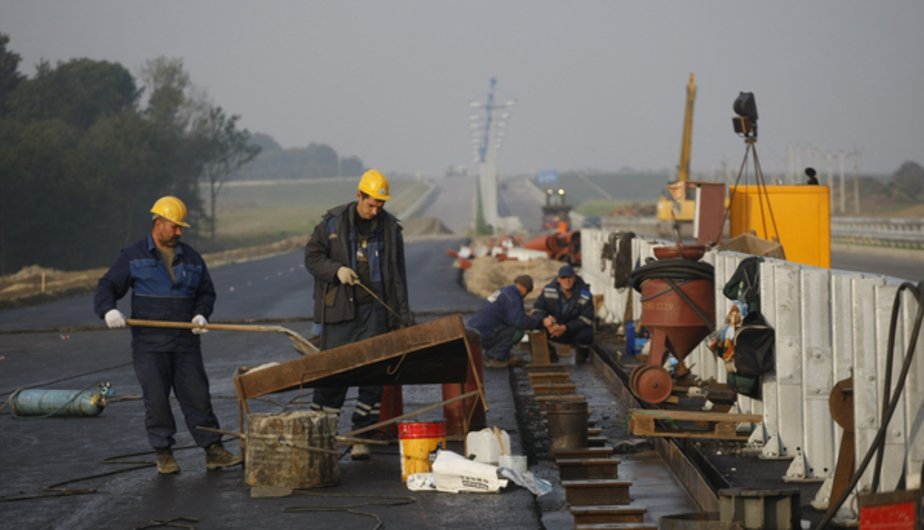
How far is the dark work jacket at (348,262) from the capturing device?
27.7 feet

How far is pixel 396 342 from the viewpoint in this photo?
759cm

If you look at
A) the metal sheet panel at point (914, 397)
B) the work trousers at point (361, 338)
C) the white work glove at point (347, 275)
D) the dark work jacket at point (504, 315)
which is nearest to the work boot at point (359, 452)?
the work trousers at point (361, 338)

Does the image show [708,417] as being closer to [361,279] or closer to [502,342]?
[361,279]

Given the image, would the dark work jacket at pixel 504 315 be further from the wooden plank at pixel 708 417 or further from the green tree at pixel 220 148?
the green tree at pixel 220 148

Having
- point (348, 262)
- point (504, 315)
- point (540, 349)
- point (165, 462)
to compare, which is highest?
point (348, 262)

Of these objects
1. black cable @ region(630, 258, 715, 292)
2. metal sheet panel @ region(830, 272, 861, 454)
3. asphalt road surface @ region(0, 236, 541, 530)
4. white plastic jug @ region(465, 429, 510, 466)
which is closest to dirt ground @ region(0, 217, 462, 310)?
asphalt road surface @ region(0, 236, 541, 530)

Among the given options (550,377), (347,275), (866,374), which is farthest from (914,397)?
(550,377)

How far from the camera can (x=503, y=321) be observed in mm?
13781

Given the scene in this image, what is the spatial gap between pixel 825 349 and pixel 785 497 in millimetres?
2045

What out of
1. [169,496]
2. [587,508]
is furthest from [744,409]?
[169,496]

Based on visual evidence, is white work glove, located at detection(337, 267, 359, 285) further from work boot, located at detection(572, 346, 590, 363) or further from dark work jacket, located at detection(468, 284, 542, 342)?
work boot, located at detection(572, 346, 590, 363)

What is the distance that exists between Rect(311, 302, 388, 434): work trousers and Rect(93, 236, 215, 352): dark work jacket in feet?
3.38

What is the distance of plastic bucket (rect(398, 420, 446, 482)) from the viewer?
24.3 feet

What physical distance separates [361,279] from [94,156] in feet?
171
